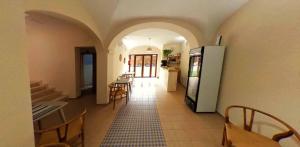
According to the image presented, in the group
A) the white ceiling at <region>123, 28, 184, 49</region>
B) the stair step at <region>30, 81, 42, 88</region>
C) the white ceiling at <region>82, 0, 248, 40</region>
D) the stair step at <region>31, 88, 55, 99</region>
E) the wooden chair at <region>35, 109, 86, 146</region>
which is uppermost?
the white ceiling at <region>123, 28, 184, 49</region>

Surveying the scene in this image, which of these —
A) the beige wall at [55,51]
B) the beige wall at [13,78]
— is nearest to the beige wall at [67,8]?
the beige wall at [13,78]

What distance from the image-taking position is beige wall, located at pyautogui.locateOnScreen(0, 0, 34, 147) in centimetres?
70

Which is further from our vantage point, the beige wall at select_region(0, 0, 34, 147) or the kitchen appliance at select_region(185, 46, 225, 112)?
the kitchen appliance at select_region(185, 46, 225, 112)

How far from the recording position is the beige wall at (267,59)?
158cm

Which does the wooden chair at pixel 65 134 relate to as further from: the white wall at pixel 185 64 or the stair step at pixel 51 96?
the white wall at pixel 185 64

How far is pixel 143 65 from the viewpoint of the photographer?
1023 cm

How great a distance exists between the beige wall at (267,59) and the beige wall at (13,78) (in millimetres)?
2742

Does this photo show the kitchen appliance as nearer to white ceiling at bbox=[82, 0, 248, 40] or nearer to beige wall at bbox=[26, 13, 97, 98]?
white ceiling at bbox=[82, 0, 248, 40]

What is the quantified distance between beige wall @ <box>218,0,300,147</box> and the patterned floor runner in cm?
177

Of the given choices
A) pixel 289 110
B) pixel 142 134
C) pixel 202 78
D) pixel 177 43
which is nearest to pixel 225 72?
pixel 202 78

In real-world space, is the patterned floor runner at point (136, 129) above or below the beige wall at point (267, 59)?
below

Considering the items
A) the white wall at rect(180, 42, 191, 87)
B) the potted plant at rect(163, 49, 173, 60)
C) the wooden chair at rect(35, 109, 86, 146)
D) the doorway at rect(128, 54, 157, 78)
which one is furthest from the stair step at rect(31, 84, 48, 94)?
the doorway at rect(128, 54, 157, 78)

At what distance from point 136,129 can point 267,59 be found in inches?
104

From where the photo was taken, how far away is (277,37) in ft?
5.91
